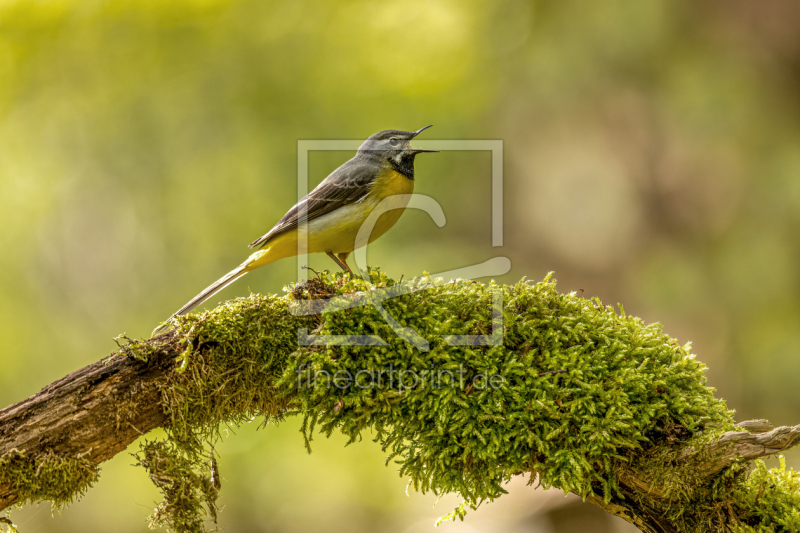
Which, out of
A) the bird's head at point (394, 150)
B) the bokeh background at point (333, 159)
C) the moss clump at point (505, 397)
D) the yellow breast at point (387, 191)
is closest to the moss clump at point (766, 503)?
the moss clump at point (505, 397)

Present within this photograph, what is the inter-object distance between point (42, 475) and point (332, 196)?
277 cm

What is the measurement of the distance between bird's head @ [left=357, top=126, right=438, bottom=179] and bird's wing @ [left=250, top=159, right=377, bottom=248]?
0.25 meters

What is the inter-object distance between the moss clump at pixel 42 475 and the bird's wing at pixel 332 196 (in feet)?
7.06

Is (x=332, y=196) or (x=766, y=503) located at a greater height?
(x=332, y=196)

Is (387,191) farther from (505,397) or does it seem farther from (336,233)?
(505,397)

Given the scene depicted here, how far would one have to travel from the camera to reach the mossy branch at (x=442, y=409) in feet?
8.39

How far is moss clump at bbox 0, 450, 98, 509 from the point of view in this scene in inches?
99.0

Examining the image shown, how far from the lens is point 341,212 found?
14.3ft

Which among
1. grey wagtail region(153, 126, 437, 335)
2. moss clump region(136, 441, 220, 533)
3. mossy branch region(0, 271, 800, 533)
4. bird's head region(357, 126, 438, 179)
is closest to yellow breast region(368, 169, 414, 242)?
grey wagtail region(153, 126, 437, 335)

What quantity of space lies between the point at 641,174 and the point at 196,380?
783 cm

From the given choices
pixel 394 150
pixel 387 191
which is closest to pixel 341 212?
pixel 387 191

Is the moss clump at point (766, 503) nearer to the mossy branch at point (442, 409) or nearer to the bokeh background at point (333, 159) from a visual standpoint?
the mossy branch at point (442, 409)

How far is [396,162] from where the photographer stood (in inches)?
193

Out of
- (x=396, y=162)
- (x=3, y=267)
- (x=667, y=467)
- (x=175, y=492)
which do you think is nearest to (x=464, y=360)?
Answer: (x=667, y=467)
